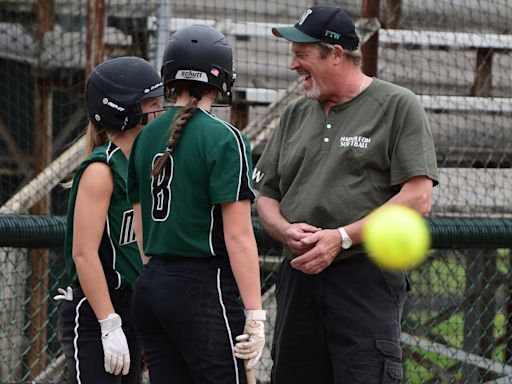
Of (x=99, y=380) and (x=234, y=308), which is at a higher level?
(x=234, y=308)

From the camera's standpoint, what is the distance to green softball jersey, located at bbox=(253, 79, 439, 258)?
14.5ft

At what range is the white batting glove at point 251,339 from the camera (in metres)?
3.86

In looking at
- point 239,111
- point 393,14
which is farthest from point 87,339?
point 393,14

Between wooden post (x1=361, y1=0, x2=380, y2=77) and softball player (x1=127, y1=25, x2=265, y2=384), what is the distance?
3004 mm

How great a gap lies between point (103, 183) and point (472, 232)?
251 centimetres

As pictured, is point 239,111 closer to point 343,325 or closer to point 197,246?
point 343,325

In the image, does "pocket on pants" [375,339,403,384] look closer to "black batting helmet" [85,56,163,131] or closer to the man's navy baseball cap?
the man's navy baseball cap

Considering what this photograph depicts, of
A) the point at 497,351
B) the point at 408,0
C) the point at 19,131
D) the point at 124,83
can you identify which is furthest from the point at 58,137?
the point at 124,83

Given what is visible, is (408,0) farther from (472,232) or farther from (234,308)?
(234,308)

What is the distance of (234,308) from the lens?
3.96 m

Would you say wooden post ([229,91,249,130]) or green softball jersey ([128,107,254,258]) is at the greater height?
green softball jersey ([128,107,254,258])

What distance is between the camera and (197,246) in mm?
3912

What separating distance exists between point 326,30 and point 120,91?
911 mm

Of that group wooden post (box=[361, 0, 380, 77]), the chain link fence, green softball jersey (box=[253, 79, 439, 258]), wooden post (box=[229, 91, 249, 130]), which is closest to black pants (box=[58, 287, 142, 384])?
green softball jersey (box=[253, 79, 439, 258])
